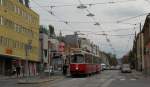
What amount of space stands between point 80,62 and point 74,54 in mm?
1251

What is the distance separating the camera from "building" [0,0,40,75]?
67.4 m

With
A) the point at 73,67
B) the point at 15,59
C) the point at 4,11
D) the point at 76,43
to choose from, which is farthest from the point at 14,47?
the point at 76,43

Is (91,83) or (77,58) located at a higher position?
(77,58)

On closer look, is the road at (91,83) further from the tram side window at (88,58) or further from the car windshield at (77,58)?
the tram side window at (88,58)

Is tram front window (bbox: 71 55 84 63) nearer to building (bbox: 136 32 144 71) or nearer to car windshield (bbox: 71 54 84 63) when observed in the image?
car windshield (bbox: 71 54 84 63)

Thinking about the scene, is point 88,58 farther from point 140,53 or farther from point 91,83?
point 140,53

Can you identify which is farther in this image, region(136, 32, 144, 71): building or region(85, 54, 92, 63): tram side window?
region(136, 32, 144, 71): building

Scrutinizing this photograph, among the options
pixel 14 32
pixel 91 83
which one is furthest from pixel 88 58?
pixel 91 83

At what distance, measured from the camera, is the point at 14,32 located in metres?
73.8

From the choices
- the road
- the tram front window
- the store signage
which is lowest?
the road

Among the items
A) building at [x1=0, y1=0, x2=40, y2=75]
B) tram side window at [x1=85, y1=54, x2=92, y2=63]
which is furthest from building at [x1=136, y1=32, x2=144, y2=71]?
tram side window at [x1=85, y1=54, x2=92, y2=63]

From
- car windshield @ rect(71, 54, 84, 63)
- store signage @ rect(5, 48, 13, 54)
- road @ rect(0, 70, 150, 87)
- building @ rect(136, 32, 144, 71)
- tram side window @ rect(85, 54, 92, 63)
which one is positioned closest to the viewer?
road @ rect(0, 70, 150, 87)

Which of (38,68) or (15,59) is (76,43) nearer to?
(38,68)

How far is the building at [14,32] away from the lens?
221 feet
